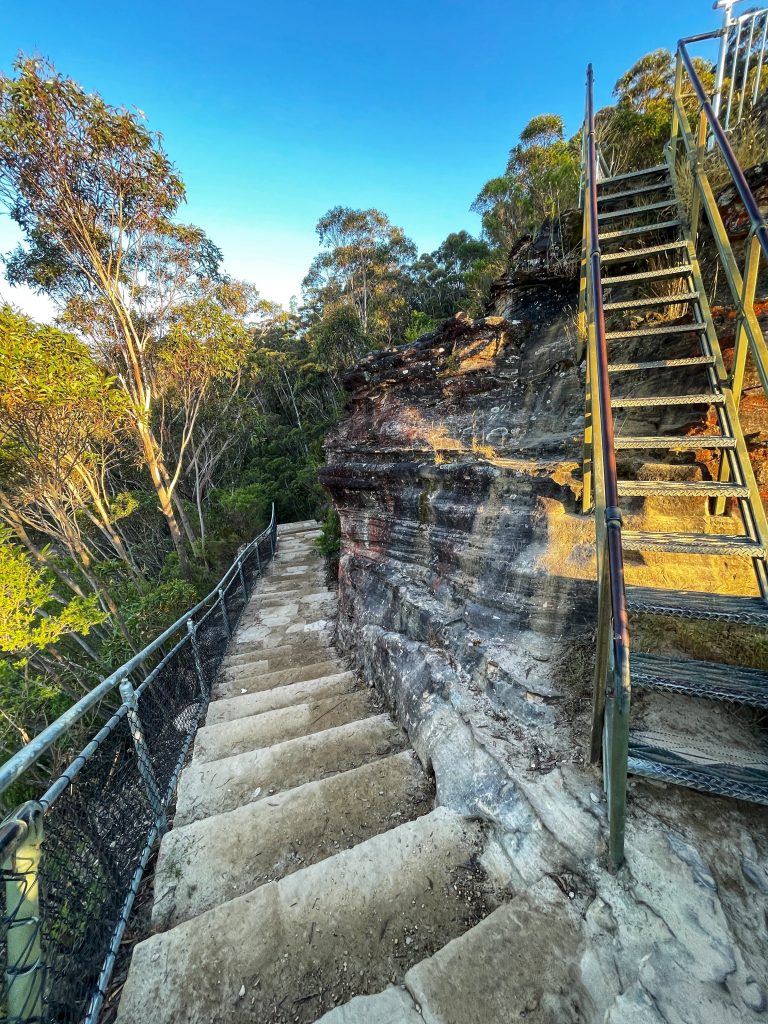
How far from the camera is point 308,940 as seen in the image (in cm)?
150

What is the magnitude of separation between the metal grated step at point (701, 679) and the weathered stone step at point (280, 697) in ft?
8.97

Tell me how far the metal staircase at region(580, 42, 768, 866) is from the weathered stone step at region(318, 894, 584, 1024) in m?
0.37

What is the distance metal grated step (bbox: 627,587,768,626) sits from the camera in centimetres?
165

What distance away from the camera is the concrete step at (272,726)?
10.1 feet

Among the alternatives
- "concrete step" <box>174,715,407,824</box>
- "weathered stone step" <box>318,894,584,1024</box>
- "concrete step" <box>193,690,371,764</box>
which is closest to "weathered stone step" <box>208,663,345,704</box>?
"concrete step" <box>193,690,371,764</box>

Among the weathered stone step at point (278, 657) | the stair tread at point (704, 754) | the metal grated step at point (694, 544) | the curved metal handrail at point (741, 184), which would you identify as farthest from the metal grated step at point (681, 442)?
the weathered stone step at point (278, 657)

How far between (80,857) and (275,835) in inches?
34.4

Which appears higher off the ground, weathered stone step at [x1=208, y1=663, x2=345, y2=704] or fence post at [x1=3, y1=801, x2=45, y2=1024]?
fence post at [x1=3, y1=801, x2=45, y2=1024]

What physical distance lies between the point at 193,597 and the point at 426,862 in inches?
336

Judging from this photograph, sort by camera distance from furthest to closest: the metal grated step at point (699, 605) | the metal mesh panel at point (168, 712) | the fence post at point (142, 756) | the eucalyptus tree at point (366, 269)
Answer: the eucalyptus tree at point (366, 269)
the metal mesh panel at point (168, 712)
the fence post at point (142, 756)
the metal grated step at point (699, 605)

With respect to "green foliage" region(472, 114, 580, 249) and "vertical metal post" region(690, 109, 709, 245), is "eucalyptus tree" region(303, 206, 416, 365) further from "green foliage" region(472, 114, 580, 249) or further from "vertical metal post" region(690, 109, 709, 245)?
"vertical metal post" region(690, 109, 709, 245)

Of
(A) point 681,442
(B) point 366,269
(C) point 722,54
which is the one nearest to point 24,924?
(A) point 681,442

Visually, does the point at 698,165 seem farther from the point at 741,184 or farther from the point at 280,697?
the point at 280,697

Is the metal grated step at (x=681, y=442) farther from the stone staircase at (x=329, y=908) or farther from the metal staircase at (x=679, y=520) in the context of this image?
the stone staircase at (x=329, y=908)
